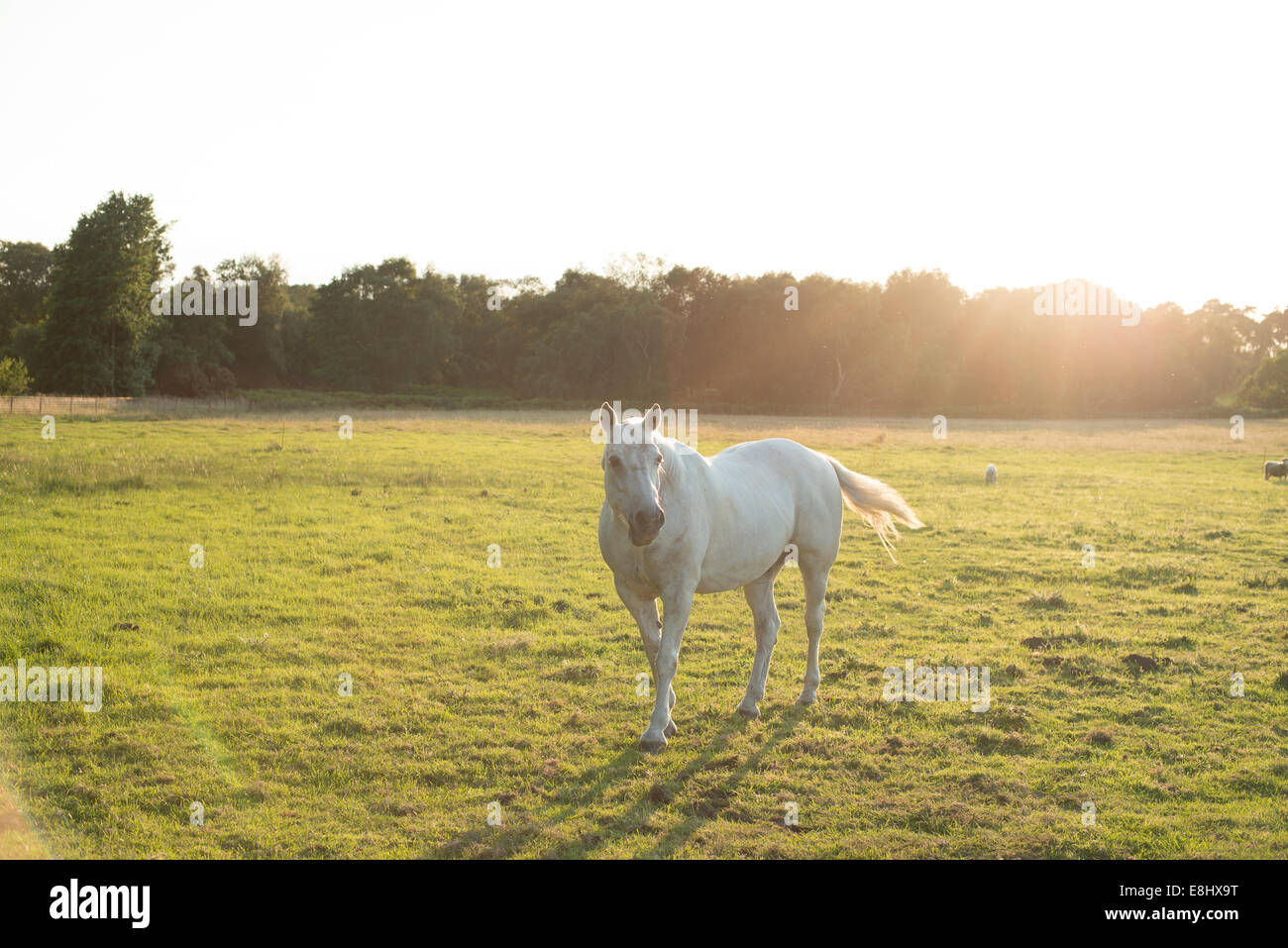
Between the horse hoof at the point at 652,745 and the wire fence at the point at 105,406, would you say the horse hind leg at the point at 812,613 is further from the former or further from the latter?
the wire fence at the point at 105,406

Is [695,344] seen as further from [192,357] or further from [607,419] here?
[607,419]

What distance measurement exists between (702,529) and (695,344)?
62.2 meters

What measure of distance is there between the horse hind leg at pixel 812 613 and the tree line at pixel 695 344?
2126 inches

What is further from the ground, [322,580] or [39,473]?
[39,473]

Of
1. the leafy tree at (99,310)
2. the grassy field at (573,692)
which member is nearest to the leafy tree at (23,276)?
the leafy tree at (99,310)

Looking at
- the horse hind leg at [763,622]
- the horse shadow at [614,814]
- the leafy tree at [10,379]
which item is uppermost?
the leafy tree at [10,379]

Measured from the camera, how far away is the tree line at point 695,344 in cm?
6119

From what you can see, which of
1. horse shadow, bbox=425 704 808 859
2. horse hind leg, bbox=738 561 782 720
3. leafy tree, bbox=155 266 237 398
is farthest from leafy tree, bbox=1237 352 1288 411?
leafy tree, bbox=155 266 237 398

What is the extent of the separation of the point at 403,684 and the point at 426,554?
17.7 ft
